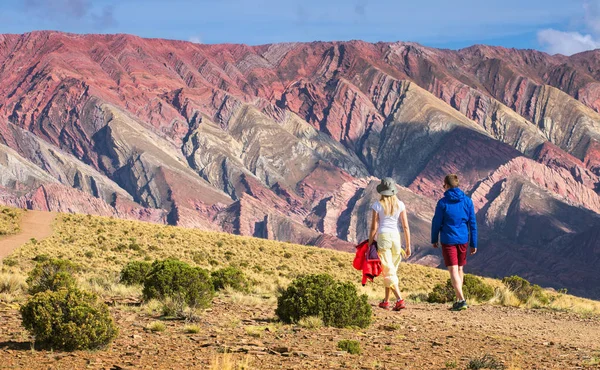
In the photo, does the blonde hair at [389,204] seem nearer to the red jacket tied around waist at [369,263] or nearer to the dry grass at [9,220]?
the red jacket tied around waist at [369,263]

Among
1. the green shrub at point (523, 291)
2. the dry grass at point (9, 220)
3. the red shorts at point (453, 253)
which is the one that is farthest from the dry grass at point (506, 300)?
the dry grass at point (9, 220)

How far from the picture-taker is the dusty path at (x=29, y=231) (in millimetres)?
47344

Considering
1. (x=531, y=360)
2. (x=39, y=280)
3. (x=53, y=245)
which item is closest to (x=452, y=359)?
(x=531, y=360)

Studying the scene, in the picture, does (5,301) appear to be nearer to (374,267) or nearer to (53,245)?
(374,267)

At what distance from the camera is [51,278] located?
70.8 ft

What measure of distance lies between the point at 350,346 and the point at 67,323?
4.41m

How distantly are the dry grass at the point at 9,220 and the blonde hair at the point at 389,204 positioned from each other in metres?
40.2

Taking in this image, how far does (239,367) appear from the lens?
37.9 ft

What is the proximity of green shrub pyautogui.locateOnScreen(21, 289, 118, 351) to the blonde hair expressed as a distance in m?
6.40

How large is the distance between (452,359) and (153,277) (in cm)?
819

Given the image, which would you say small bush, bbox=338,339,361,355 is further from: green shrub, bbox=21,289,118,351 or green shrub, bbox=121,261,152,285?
green shrub, bbox=121,261,152,285

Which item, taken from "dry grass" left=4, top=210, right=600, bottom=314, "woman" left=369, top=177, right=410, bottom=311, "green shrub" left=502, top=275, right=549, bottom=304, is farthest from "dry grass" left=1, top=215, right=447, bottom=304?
"woman" left=369, top=177, right=410, bottom=311

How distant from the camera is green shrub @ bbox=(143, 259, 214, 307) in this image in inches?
702

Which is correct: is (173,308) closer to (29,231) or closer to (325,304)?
(325,304)
